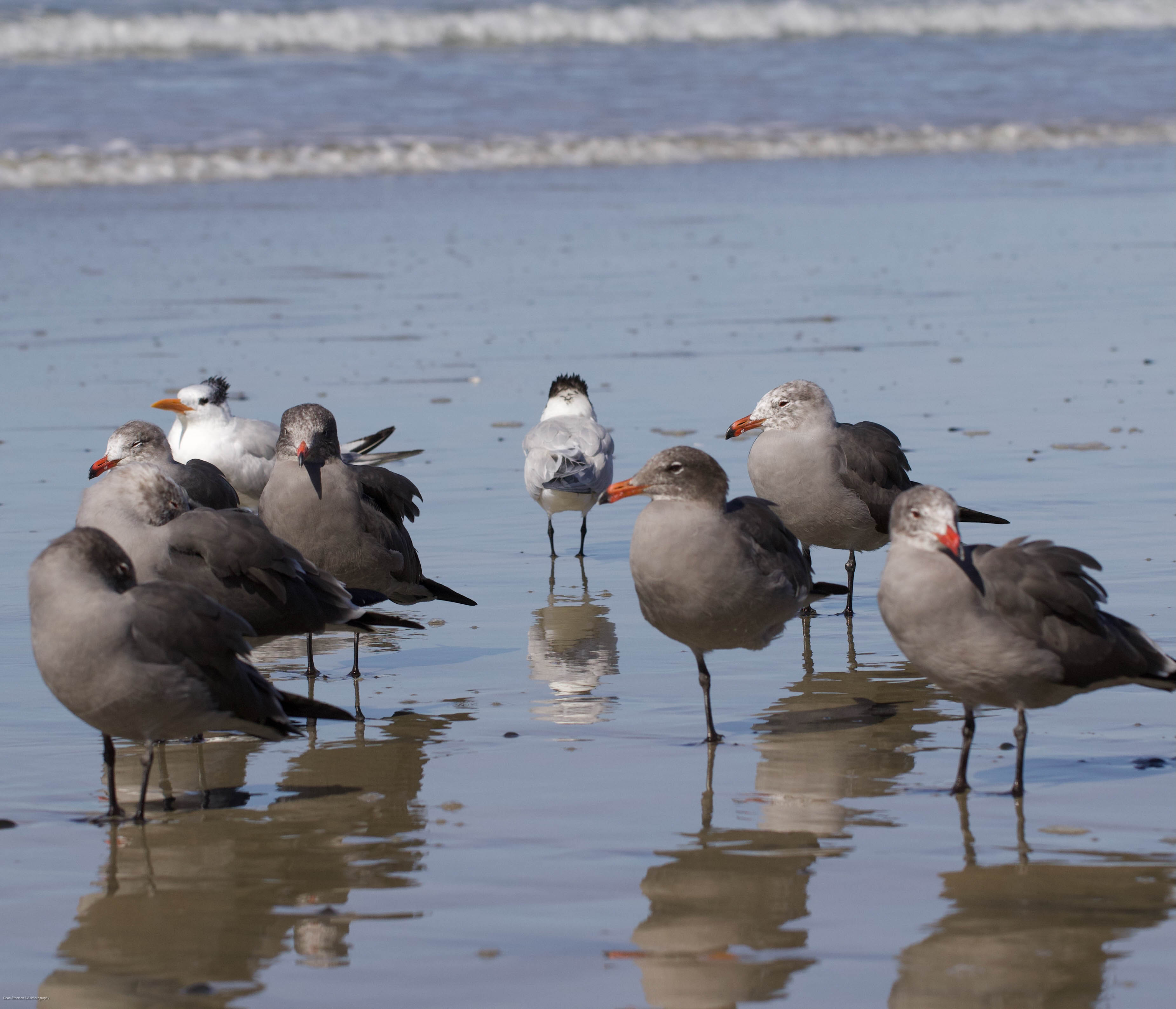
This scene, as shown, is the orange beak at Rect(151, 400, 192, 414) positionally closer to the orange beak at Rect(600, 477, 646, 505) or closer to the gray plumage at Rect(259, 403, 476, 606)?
the gray plumage at Rect(259, 403, 476, 606)

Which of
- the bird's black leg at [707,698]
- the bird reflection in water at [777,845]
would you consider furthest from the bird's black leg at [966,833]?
the bird's black leg at [707,698]

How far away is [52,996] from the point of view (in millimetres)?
4137

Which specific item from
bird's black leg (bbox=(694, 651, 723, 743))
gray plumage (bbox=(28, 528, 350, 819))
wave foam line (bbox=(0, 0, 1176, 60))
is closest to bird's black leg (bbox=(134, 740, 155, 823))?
A: gray plumage (bbox=(28, 528, 350, 819))

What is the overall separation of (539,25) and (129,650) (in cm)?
3675

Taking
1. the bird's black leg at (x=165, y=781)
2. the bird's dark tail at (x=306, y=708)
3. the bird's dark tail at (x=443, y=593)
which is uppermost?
the bird's dark tail at (x=443, y=593)

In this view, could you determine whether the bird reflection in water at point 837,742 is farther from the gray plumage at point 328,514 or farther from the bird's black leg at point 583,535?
the bird's black leg at point 583,535

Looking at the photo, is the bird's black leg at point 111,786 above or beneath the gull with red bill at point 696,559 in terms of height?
beneath

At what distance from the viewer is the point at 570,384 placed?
1012 centimetres

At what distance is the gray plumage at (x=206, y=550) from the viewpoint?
241 inches

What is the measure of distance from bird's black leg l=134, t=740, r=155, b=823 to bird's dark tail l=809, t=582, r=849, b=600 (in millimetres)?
2572

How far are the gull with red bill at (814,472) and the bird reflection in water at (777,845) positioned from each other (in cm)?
91

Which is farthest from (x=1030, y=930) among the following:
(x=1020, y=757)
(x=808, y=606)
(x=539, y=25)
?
(x=539, y=25)

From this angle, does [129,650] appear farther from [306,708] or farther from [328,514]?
[328,514]

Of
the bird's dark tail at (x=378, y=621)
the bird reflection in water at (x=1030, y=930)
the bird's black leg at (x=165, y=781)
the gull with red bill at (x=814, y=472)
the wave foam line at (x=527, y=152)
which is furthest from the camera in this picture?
the wave foam line at (x=527, y=152)
